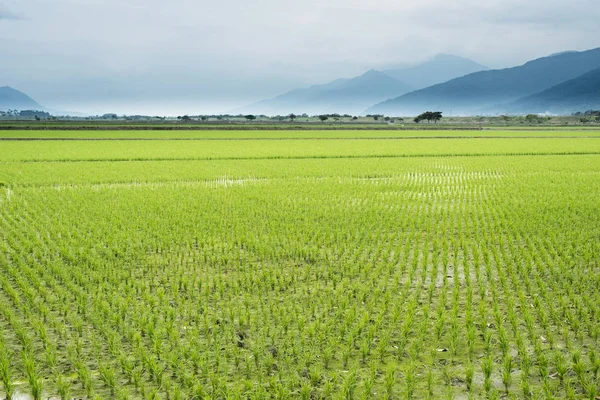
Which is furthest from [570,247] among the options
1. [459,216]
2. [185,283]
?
[185,283]

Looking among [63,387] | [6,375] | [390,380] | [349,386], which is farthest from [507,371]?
[6,375]

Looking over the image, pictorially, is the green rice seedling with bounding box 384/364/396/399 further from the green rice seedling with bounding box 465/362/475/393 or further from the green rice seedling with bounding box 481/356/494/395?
the green rice seedling with bounding box 481/356/494/395

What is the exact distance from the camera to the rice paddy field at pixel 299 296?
163 inches

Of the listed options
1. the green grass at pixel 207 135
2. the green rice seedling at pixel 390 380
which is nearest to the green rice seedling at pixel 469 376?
the green rice seedling at pixel 390 380

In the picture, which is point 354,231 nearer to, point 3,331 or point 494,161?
point 3,331

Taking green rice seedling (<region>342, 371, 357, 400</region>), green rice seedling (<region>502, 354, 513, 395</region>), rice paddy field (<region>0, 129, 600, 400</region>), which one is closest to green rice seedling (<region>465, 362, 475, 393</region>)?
rice paddy field (<region>0, 129, 600, 400</region>)

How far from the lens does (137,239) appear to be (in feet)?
28.8

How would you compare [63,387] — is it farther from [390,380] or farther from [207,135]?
[207,135]

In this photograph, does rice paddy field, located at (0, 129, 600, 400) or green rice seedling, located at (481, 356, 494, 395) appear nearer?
green rice seedling, located at (481, 356, 494, 395)

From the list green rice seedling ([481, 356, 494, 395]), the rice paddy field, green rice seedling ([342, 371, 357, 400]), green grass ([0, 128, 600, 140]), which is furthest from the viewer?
green grass ([0, 128, 600, 140])

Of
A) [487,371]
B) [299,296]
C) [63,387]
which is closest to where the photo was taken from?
[63,387]

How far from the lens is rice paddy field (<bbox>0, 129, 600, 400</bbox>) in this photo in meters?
4.13

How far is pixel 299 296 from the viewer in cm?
604

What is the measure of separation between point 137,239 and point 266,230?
2.30 m
